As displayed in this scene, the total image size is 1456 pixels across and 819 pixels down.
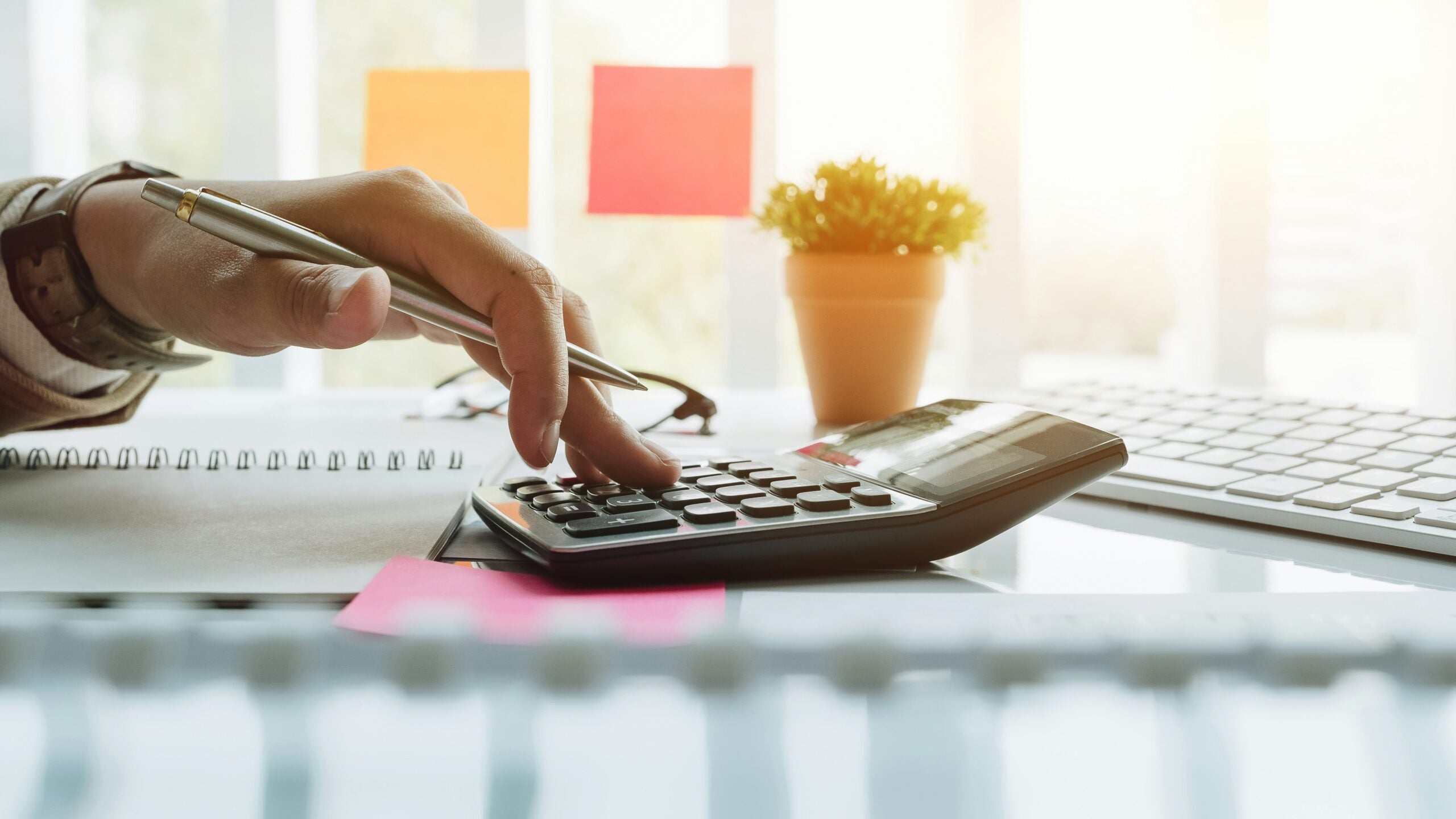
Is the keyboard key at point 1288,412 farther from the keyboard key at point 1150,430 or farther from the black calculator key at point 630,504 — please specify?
the black calculator key at point 630,504

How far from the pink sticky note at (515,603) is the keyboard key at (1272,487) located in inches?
10.6

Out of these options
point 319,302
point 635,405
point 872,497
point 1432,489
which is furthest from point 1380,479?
point 635,405

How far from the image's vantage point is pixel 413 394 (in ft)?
3.17

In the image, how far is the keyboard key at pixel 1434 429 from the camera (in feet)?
1.60

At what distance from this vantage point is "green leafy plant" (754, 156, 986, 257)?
0.72 meters

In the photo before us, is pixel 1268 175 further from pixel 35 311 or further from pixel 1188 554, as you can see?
pixel 35 311

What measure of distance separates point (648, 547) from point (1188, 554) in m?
0.23

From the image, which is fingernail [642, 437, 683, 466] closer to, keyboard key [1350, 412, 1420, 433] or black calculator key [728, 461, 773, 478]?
black calculator key [728, 461, 773, 478]

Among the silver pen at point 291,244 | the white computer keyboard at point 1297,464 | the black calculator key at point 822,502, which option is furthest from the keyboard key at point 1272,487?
the silver pen at point 291,244

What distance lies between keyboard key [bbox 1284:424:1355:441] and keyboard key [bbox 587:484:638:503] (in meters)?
0.36

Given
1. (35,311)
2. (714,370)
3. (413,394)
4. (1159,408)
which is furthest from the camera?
(714,370)

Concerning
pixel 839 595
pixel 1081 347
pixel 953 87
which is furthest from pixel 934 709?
pixel 1081 347

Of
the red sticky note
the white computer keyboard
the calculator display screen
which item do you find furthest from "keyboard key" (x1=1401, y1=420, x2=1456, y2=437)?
the red sticky note

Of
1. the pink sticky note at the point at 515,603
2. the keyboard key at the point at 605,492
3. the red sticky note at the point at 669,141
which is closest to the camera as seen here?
the pink sticky note at the point at 515,603
